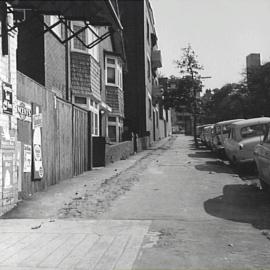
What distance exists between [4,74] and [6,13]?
103cm

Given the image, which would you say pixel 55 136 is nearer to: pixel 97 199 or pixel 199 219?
pixel 97 199

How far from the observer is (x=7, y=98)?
7949mm

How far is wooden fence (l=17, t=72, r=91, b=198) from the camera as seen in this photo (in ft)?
30.6

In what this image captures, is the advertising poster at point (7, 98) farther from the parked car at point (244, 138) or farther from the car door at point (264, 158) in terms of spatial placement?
the parked car at point (244, 138)

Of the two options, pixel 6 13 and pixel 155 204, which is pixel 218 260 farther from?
pixel 6 13

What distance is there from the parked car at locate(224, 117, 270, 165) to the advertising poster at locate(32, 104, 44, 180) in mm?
7003

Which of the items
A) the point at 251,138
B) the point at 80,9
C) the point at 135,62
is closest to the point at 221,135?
the point at 251,138

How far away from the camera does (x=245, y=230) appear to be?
680 centimetres

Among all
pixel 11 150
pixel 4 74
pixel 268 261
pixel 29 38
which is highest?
pixel 29 38

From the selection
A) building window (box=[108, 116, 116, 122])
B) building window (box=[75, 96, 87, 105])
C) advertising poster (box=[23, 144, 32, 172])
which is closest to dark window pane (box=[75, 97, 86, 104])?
building window (box=[75, 96, 87, 105])

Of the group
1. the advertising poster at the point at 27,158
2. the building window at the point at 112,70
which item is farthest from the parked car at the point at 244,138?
the building window at the point at 112,70

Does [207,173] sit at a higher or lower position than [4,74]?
lower

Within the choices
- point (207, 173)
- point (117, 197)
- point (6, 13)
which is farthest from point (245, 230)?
point (207, 173)

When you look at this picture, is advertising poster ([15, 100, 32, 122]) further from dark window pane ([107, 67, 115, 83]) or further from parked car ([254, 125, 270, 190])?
dark window pane ([107, 67, 115, 83])
